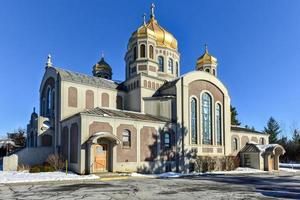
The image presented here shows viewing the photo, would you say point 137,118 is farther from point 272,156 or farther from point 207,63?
point 207,63

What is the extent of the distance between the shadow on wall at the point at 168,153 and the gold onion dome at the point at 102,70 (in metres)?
18.9

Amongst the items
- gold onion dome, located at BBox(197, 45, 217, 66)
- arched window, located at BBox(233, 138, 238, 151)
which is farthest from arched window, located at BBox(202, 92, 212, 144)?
gold onion dome, located at BBox(197, 45, 217, 66)

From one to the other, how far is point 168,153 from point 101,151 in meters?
7.65

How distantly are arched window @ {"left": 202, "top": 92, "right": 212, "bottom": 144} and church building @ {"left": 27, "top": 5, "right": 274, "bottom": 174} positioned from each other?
0.12 metres

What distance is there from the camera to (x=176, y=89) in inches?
1321

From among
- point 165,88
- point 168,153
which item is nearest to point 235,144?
point 165,88

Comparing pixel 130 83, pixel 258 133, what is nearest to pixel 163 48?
pixel 130 83

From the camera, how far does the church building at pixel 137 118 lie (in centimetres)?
2688

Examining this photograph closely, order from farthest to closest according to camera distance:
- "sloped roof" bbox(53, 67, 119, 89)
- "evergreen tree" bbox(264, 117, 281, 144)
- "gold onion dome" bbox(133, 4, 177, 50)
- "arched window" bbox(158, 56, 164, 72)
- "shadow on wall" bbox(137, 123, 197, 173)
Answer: "evergreen tree" bbox(264, 117, 281, 144) < "gold onion dome" bbox(133, 4, 177, 50) < "arched window" bbox(158, 56, 164, 72) < "sloped roof" bbox(53, 67, 119, 89) < "shadow on wall" bbox(137, 123, 197, 173)

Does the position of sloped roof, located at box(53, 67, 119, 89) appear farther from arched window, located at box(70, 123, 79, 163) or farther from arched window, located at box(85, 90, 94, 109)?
arched window, located at box(70, 123, 79, 163)

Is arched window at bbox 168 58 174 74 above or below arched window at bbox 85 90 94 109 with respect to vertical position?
above

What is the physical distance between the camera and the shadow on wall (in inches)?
1174

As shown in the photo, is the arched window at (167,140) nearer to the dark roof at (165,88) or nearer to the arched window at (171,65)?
the dark roof at (165,88)

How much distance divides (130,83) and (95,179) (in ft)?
55.8
